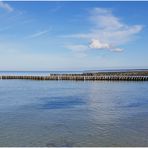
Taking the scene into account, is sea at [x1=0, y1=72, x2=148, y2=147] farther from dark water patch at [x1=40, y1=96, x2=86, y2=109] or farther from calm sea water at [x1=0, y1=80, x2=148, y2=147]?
dark water patch at [x1=40, y1=96, x2=86, y2=109]

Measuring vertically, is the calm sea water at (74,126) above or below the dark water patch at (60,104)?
below

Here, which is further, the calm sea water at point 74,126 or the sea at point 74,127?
the calm sea water at point 74,126

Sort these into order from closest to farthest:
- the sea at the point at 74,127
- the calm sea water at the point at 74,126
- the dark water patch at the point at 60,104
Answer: the sea at the point at 74,127 → the calm sea water at the point at 74,126 → the dark water patch at the point at 60,104

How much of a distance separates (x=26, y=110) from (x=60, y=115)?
4567mm

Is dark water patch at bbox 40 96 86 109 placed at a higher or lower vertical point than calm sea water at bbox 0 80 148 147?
higher

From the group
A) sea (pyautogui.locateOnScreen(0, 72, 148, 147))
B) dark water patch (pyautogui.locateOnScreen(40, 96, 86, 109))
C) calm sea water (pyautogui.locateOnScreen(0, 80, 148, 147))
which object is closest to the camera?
sea (pyautogui.locateOnScreen(0, 72, 148, 147))

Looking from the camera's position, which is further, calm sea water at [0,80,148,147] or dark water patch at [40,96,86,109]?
dark water patch at [40,96,86,109]

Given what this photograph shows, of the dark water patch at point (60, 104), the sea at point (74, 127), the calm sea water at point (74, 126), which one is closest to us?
the sea at point (74, 127)

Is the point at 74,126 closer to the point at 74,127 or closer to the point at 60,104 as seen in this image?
the point at 74,127

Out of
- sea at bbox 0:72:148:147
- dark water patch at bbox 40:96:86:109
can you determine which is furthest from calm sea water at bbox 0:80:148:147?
dark water patch at bbox 40:96:86:109

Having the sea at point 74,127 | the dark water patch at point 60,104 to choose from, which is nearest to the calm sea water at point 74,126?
the sea at point 74,127

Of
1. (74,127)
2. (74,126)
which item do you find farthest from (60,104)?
(74,127)

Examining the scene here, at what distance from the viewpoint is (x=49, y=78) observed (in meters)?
86.2

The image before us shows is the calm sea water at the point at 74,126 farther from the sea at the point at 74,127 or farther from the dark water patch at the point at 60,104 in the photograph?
the dark water patch at the point at 60,104
